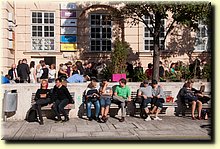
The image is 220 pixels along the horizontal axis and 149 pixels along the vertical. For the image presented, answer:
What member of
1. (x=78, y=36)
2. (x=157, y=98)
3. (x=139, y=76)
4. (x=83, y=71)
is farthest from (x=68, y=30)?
(x=157, y=98)

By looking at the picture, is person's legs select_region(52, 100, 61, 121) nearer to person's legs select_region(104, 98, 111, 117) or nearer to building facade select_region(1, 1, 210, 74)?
person's legs select_region(104, 98, 111, 117)

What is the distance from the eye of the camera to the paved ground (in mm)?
8883

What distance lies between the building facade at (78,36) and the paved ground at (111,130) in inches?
384

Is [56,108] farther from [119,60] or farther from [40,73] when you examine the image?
[40,73]

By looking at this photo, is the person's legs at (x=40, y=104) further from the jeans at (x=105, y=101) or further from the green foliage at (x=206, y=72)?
the green foliage at (x=206, y=72)

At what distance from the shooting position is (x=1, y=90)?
1099cm

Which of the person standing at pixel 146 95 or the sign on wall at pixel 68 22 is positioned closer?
the person standing at pixel 146 95

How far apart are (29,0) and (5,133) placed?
40.8 ft

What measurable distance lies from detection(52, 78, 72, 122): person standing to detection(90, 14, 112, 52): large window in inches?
406

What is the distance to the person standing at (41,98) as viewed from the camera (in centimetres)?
1060

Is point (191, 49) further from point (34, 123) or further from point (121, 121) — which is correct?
point (34, 123)

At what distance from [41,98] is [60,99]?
0.59 metres

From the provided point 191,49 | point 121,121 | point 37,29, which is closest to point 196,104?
point 121,121

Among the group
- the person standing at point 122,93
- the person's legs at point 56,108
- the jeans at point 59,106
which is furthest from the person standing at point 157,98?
the person's legs at point 56,108
